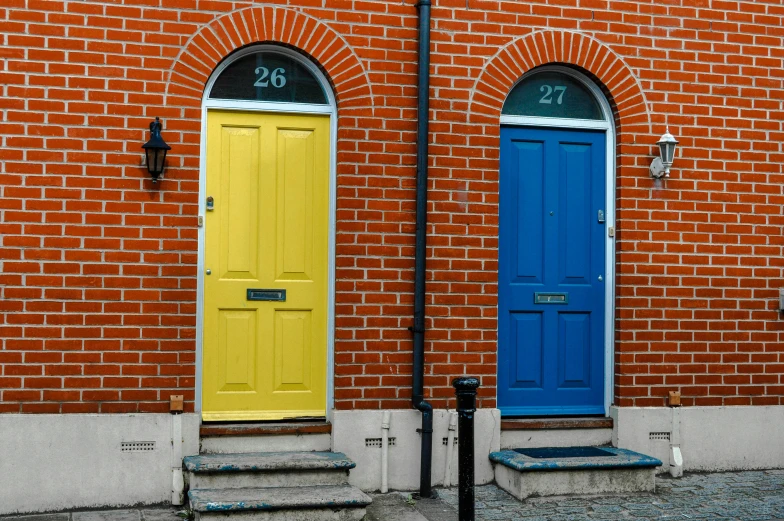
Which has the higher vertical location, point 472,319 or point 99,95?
point 99,95

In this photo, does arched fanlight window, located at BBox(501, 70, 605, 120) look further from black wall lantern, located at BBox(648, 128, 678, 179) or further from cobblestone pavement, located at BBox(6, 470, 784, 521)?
cobblestone pavement, located at BBox(6, 470, 784, 521)

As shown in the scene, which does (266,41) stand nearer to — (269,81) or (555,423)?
(269,81)

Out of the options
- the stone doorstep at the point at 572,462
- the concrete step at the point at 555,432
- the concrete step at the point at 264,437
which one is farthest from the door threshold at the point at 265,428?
the concrete step at the point at 555,432

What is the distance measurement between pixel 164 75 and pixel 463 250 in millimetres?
2504

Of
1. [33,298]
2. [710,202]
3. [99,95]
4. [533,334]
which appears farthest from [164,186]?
[710,202]

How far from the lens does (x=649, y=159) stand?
7398 mm

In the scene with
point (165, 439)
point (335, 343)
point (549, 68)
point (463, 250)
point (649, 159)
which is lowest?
point (165, 439)

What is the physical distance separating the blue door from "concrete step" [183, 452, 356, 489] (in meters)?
1.57

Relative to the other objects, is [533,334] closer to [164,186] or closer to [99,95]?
[164,186]

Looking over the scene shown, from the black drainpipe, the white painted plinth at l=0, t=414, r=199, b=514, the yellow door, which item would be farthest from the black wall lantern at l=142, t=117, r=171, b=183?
the black drainpipe

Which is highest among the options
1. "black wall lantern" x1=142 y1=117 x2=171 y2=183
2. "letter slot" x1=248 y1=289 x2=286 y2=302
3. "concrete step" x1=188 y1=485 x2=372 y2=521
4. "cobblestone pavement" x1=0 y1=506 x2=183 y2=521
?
"black wall lantern" x1=142 y1=117 x2=171 y2=183

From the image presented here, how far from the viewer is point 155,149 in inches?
251

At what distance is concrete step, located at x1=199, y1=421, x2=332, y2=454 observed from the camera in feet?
21.6

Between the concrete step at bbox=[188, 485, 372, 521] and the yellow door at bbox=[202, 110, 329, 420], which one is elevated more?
the yellow door at bbox=[202, 110, 329, 420]
